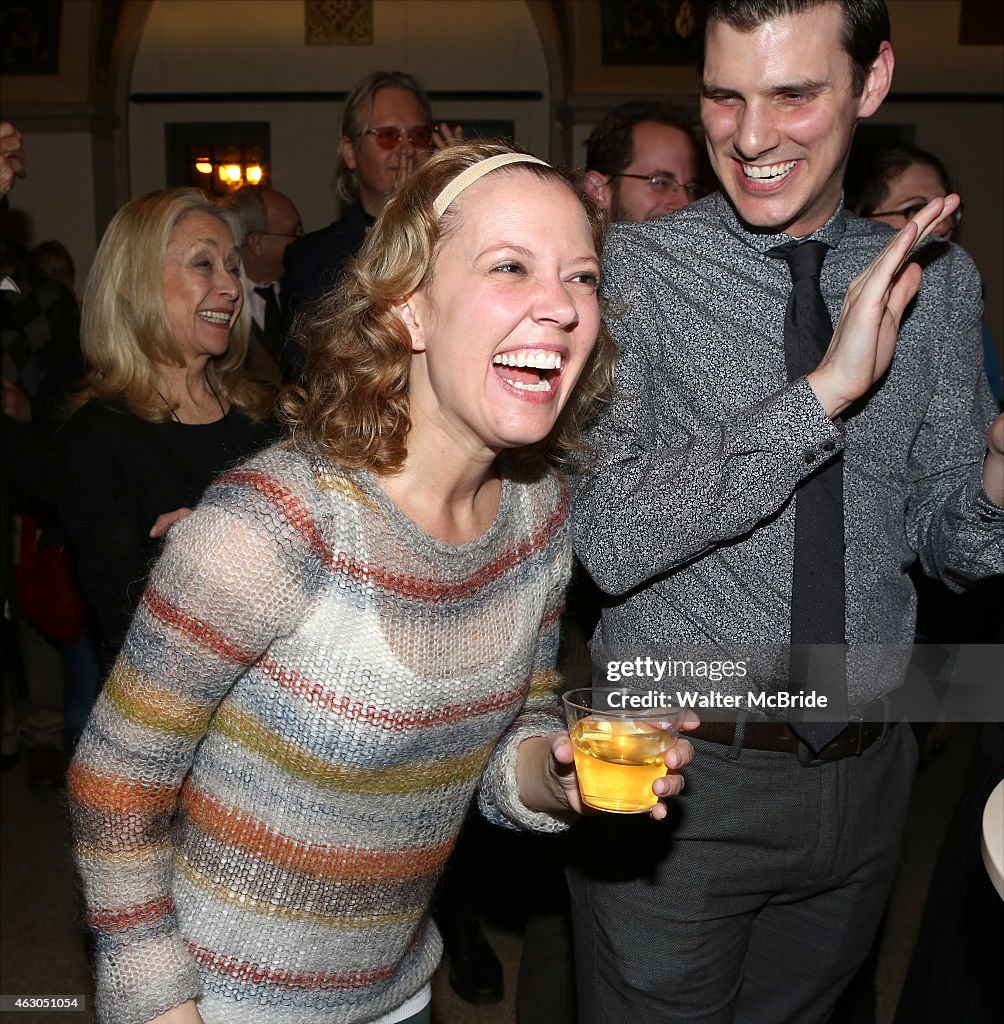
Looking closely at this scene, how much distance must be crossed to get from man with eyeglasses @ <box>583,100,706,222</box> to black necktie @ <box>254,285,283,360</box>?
4.07ft

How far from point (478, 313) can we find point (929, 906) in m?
1.63

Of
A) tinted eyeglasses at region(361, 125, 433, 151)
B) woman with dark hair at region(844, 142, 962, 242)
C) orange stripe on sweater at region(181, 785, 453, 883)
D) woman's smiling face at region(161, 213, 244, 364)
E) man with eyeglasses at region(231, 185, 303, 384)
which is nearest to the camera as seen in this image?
orange stripe on sweater at region(181, 785, 453, 883)

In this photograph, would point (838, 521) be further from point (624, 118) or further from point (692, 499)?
point (624, 118)

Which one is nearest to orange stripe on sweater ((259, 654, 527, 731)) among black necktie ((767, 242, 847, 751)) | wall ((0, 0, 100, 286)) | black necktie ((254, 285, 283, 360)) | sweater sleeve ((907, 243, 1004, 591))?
black necktie ((767, 242, 847, 751))

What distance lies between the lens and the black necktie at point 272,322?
386 cm

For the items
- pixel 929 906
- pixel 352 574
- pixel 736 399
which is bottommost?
pixel 929 906

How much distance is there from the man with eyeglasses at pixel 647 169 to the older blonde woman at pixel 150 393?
40.6 inches

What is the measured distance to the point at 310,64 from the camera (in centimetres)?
1014

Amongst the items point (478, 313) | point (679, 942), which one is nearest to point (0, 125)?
point (478, 313)

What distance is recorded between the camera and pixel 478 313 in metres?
1.37

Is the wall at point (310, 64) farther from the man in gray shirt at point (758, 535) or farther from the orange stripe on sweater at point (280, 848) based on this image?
the orange stripe on sweater at point (280, 848)

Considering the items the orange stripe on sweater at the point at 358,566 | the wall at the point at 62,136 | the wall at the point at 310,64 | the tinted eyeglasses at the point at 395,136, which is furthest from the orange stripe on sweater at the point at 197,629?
the wall at the point at 310,64

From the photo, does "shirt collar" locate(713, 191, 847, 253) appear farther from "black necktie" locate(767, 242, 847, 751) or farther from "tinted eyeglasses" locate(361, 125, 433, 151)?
"tinted eyeglasses" locate(361, 125, 433, 151)

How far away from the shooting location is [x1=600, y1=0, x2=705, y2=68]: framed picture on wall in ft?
29.5
